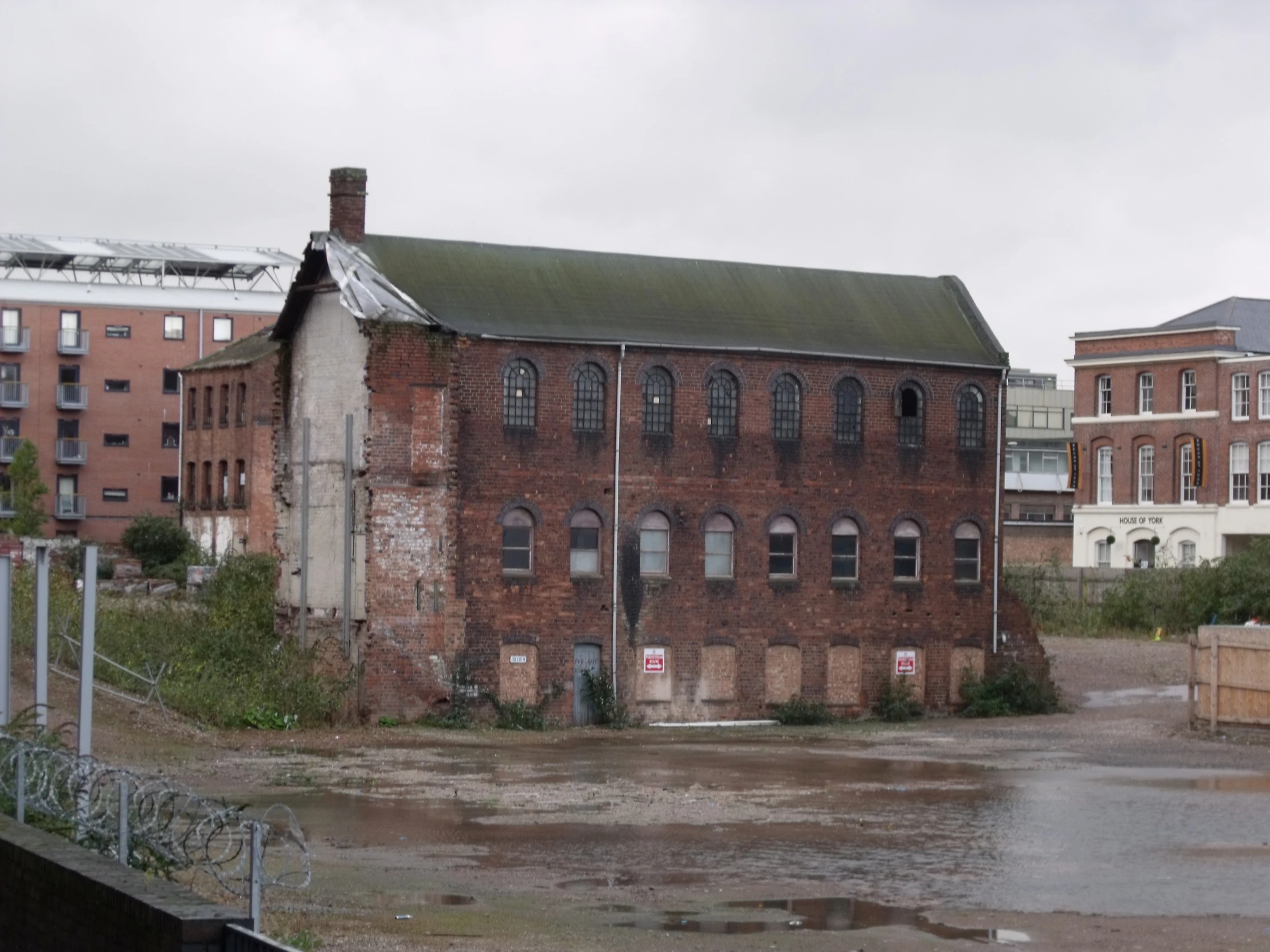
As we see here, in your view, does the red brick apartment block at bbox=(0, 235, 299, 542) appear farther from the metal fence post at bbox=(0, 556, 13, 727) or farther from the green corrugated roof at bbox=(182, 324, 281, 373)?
the metal fence post at bbox=(0, 556, 13, 727)

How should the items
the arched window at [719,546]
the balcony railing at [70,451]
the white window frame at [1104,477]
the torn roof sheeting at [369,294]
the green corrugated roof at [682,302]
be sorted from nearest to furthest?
1. the torn roof sheeting at [369,294]
2. the green corrugated roof at [682,302]
3. the arched window at [719,546]
4. the white window frame at [1104,477]
5. the balcony railing at [70,451]

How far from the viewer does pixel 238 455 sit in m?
76.0

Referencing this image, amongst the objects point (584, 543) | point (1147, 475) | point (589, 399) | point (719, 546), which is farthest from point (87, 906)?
point (1147, 475)

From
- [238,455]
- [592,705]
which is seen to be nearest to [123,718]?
[592,705]

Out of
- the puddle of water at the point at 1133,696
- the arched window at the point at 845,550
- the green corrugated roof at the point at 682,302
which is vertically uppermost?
the green corrugated roof at the point at 682,302

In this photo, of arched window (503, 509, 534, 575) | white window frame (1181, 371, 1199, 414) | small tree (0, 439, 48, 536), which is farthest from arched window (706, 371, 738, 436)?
small tree (0, 439, 48, 536)

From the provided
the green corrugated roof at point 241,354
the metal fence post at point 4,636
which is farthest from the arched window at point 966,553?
the green corrugated roof at point 241,354

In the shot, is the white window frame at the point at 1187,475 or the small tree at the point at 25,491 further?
the small tree at the point at 25,491

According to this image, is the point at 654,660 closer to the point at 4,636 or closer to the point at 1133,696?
the point at 1133,696

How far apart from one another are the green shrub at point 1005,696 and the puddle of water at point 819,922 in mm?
26938

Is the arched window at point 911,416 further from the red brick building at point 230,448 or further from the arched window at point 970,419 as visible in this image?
the red brick building at point 230,448

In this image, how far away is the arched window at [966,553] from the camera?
1828 inches

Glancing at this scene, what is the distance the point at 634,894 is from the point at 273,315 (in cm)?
7681

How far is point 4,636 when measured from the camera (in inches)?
789
